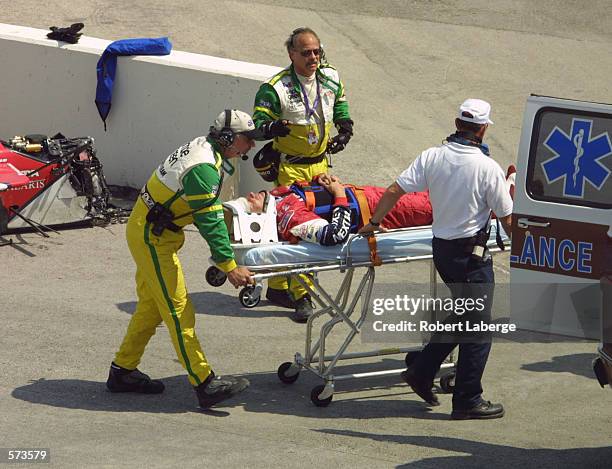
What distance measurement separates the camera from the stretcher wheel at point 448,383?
7699 millimetres

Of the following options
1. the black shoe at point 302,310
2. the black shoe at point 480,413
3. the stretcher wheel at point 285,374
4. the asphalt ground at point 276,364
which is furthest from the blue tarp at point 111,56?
the black shoe at point 480,413

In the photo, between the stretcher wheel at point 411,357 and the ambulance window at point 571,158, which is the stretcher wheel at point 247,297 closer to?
the stretcher wheel at point 411,357

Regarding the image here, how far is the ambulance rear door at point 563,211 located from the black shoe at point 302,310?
8.01 ft

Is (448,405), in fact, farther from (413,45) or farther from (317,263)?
(413,45)

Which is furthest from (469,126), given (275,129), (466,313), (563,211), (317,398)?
(275,129)

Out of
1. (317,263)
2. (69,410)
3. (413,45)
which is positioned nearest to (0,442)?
(69,410)

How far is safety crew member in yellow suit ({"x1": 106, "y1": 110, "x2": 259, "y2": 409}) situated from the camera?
22.6 ft

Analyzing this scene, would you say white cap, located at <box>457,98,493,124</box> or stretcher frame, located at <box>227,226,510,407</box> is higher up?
white cap, located at <box>457,98,493,124</box>

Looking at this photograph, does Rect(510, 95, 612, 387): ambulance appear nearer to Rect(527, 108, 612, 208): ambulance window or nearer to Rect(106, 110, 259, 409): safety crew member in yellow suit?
Rect(527, 108, 612, 208): ambulance window

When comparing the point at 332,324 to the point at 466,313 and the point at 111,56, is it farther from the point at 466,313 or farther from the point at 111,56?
the point at 111,56

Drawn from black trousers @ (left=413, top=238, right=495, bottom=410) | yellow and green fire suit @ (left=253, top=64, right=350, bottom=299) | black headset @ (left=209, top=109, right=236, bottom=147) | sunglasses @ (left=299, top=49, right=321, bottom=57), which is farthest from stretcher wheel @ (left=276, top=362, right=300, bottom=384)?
sunglasses @ (left=299, top=49, right=321, bottom=57)

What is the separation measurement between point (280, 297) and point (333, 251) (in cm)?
221

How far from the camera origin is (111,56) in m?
11.6

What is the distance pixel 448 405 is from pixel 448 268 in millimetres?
1047
